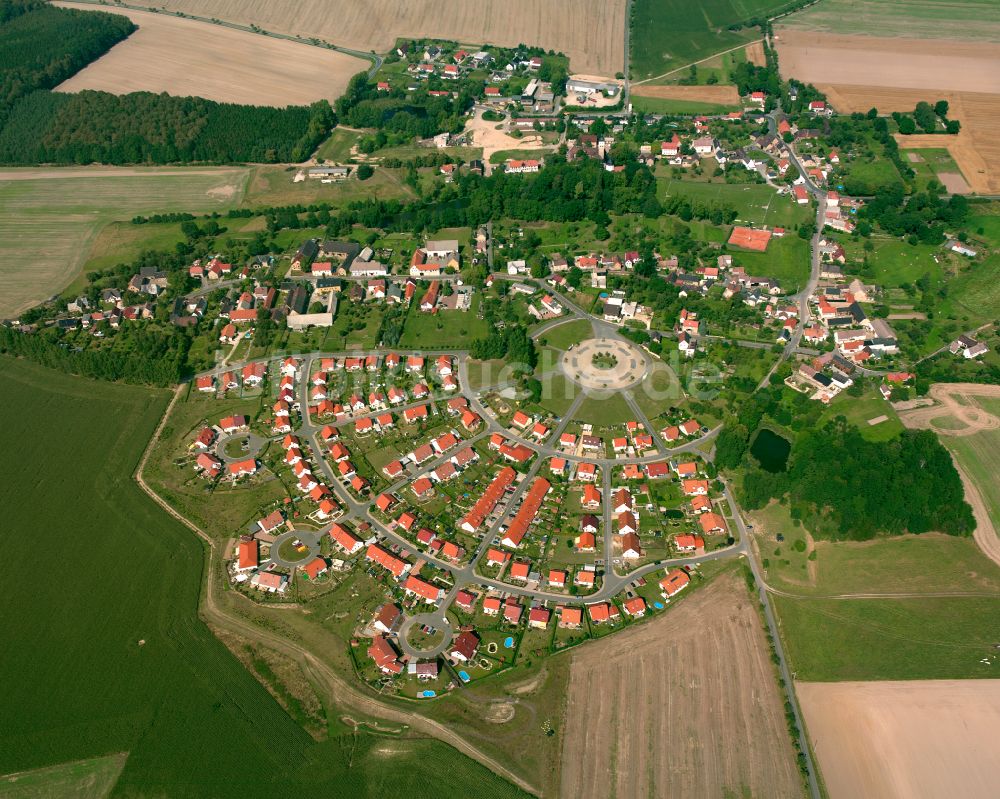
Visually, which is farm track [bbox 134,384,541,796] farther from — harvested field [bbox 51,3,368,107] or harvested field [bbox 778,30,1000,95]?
harvested field [bbox 778,30,1000,95]

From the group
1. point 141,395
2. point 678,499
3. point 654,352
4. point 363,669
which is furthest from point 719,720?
point 141,395

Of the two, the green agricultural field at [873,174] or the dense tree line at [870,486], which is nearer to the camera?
the dense tree line at [870,486]

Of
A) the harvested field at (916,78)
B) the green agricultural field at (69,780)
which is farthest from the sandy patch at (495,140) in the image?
the green agricultural field at (69,780)

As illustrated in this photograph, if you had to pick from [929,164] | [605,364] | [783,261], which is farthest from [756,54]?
[605,364]

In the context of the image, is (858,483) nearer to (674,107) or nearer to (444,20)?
(674,107)

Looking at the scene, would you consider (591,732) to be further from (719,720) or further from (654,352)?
(654,352)

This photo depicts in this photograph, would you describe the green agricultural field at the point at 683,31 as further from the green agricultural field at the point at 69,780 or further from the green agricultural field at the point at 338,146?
the green agricultural field at the point at 69,780

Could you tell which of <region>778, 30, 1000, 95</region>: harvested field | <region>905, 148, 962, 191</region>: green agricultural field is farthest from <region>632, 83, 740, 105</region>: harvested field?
<region>905, 148, 962, 191</region>: green agricultural field

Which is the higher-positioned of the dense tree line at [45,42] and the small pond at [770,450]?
the dense tree line at [45,42]
